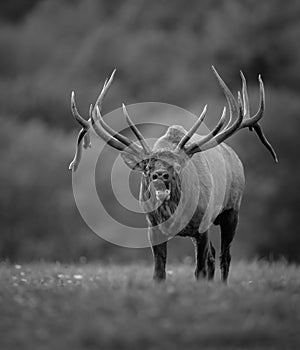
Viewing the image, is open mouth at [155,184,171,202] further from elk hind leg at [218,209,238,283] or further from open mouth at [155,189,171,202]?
elk hind leg at [218,209,238,283]

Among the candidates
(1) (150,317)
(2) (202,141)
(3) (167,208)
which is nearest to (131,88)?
(2) (202,141)

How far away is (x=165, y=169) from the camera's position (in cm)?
820

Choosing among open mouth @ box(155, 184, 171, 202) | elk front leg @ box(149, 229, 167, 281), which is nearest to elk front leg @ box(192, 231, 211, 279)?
elk front leg @ box(149, 229, 167, 281)

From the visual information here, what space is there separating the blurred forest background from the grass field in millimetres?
14399

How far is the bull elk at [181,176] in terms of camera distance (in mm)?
8312

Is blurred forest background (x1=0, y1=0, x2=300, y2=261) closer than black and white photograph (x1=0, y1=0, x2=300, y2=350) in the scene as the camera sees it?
No

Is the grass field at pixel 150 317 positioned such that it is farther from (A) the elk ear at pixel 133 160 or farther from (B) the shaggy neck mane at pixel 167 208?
(A) the elk ear at pixel 133 160

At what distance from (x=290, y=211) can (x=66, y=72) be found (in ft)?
65.7

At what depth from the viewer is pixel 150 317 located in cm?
594

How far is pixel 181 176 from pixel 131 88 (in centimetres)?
3092

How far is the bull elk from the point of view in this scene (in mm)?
8312

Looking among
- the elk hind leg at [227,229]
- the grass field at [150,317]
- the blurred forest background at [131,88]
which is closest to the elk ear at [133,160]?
the grass field at [150,317]

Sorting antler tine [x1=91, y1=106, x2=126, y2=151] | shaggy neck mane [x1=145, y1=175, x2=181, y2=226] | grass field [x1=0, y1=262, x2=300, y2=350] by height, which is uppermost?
antler tine [x1=91, y1=106, x2=126, y2=151]

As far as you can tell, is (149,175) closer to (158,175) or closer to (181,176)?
(158,175)
